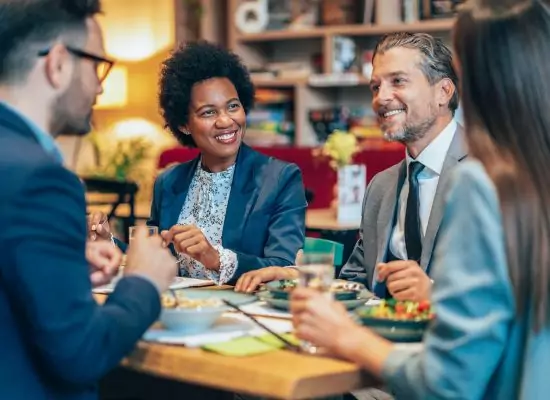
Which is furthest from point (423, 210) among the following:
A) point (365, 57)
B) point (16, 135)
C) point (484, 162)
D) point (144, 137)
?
point (144, 137)

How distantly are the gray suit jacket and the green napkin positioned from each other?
81cm

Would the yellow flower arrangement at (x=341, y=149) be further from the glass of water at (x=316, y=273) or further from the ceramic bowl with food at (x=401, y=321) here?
the glass of water at (x=316, y=273)

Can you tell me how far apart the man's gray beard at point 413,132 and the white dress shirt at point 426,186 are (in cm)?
6

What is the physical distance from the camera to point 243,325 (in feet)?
6.12

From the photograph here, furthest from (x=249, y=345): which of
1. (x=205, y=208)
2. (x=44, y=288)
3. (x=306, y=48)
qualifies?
(x=306, y=48)

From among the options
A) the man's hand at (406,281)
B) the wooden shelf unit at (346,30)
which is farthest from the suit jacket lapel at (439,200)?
the wooden shelf unit at (346,30)

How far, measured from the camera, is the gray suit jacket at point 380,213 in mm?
2523

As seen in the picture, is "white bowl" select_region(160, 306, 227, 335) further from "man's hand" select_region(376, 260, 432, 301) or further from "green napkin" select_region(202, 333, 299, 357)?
"man's hand" select_region(376, 260, 432, 301)

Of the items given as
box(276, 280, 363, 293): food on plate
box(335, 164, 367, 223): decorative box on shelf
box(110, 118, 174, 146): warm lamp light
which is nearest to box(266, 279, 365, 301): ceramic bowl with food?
box(276, 280, 363, 293): food on plate

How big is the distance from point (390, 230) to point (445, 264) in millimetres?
1079

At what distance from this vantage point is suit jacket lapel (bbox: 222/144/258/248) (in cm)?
287

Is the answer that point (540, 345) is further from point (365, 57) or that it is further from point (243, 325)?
point (365, 57)

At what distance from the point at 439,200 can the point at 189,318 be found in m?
0.88

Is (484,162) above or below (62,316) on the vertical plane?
above
